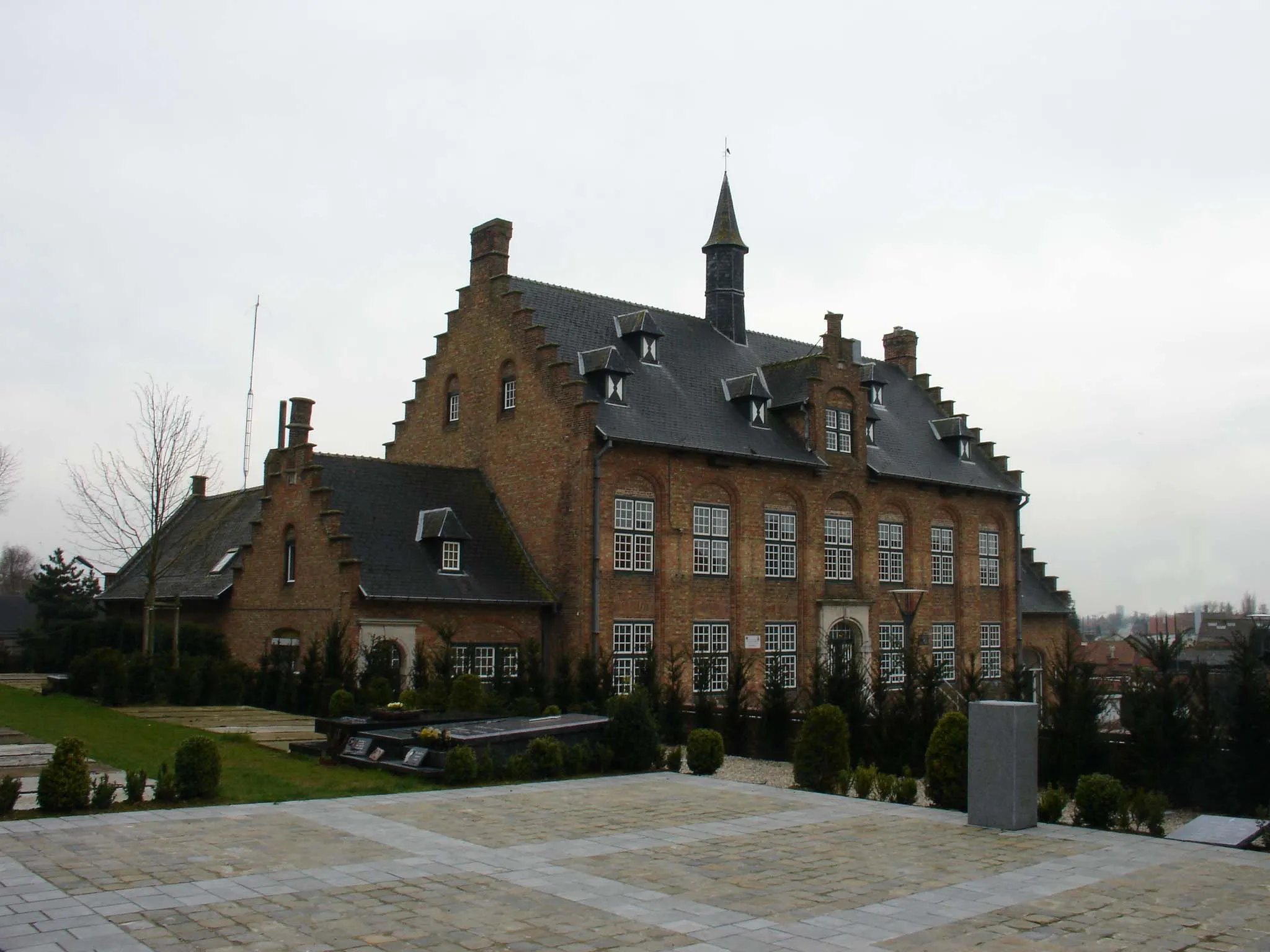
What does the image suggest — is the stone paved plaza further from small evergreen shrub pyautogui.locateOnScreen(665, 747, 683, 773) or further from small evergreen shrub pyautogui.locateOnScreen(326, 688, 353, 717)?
small evergreen shrub pyautogui.locateOnScreen(326, 688, 353, 717)

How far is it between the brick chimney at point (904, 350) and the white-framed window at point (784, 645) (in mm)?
17163

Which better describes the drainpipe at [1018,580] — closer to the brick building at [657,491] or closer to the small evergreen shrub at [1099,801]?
the brick building at [657,491]

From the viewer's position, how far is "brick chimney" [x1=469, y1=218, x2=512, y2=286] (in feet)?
116

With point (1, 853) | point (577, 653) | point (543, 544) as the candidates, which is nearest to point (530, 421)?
point (543, 544)

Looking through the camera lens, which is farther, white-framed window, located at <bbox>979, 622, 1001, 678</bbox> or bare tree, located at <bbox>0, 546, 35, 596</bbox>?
bare tree, located at <bbox>0, 546, 35, 596</bbox>

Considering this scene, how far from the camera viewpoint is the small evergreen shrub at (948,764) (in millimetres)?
15773

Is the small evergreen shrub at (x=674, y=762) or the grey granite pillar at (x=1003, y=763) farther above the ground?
the grey granite pillar at (x=1003, y=763)

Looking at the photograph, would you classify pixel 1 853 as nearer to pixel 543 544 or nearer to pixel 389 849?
pixel 389 849

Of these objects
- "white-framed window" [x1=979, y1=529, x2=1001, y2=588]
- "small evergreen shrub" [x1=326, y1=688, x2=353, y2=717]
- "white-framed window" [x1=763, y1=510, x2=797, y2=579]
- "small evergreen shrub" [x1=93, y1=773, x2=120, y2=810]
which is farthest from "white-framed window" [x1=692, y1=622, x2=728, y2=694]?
"small evergreen shrub" [x1=93, y1=773, x2=120, y2=810]

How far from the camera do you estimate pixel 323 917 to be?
9086 mm

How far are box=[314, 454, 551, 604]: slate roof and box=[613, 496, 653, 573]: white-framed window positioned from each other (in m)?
2.41

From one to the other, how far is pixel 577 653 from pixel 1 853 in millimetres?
20941

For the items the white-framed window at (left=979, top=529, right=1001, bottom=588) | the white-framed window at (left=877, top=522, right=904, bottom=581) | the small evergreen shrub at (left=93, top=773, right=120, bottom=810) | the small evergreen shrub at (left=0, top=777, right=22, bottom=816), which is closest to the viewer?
the small evergreen shrub at (left=0, top=777, right=22, bottom=816)

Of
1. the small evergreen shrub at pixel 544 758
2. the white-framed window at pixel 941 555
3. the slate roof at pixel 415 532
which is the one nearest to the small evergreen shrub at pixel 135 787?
the small evergreen shrub at pixel 544 758
